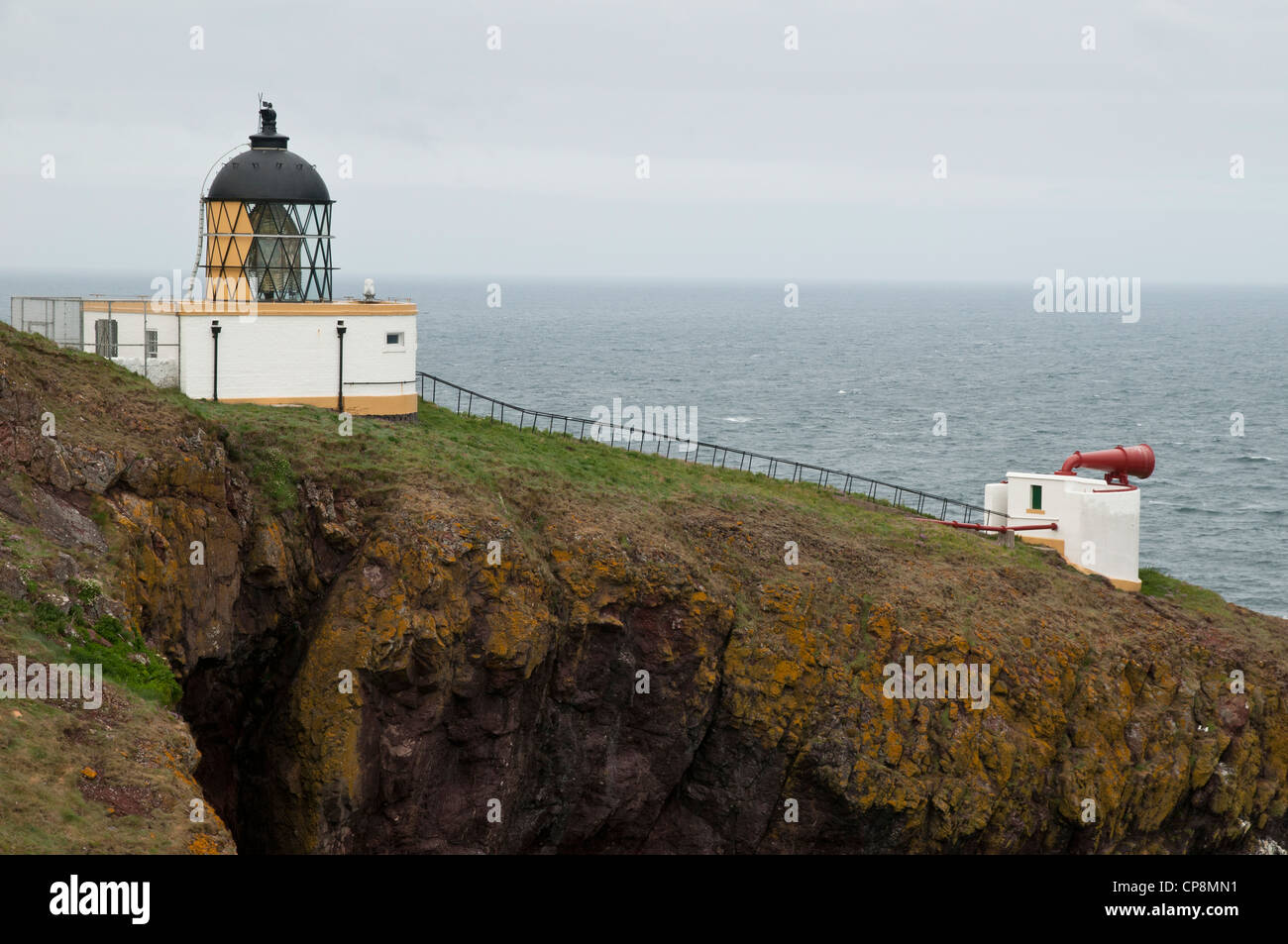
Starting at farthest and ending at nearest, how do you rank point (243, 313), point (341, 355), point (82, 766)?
point (341, 355), point (243, 313), point (82, 766)

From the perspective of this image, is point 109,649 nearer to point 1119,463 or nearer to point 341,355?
point 341,355

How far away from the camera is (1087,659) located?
3625 centimetres

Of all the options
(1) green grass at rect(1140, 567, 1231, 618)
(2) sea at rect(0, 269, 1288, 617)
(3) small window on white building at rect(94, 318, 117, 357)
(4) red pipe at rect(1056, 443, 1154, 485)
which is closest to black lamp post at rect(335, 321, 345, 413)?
(3) small window on white building at rect(94, 318, 117, 357)

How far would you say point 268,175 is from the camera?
41.8m

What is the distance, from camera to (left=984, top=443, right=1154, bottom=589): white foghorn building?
147 ft

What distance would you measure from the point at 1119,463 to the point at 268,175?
28.1m

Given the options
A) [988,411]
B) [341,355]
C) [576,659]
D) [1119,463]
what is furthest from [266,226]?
[988,411]

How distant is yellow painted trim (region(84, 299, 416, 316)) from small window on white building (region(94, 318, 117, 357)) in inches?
14.2

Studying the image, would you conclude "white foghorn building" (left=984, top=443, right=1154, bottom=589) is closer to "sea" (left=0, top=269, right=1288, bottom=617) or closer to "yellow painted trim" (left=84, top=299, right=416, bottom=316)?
"sea" (left=0, top=269, right=1288, bottom=617)

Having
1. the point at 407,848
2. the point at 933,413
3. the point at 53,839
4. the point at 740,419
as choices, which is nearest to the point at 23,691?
the point at 53,839

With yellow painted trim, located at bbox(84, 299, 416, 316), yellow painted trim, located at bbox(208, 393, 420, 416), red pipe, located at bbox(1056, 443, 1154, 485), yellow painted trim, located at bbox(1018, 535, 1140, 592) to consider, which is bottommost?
yellow painted trim, located at bbox(1018, 535, 1140, 592)

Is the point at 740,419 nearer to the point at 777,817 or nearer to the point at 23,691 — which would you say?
the point at 777,817

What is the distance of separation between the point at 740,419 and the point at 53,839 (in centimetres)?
9540

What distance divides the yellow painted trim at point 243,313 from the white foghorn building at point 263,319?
28 millimetres
